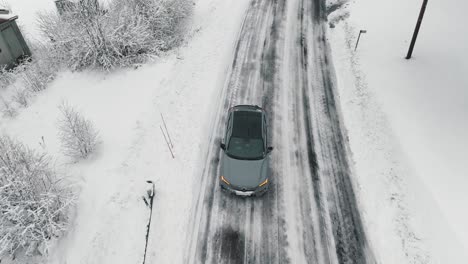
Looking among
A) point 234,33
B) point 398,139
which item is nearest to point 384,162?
point 398,139

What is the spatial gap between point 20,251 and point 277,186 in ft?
30.7

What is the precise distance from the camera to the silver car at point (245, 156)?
456 inches

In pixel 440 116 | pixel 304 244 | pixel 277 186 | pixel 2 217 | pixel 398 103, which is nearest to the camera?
pixel 2 217

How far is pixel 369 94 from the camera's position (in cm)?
1673

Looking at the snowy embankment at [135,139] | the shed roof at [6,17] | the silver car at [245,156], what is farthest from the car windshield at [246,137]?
the shed roof at [6,17]

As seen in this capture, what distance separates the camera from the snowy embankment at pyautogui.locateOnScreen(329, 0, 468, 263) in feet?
36.1

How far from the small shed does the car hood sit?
18569mm

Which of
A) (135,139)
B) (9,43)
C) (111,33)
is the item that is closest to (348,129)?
(135,139)

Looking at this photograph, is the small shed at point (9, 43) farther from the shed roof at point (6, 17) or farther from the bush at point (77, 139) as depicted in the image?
the bush at point (77, 139)

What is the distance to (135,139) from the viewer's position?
1441 centimetres

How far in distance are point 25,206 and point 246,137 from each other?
790 cm

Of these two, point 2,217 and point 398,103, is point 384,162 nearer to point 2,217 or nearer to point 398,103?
point 398,103

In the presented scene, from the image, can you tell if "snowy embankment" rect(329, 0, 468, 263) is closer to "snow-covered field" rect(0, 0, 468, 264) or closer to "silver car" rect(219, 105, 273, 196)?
"snow-covered field" rect(0, 0, 468, 264)

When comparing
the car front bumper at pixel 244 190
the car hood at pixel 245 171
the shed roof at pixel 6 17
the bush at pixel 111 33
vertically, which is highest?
the shed roof at pixel 6 17
